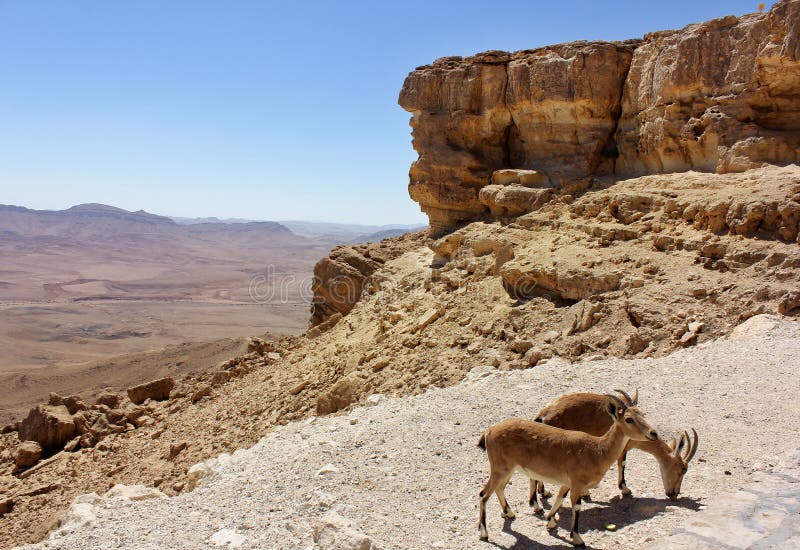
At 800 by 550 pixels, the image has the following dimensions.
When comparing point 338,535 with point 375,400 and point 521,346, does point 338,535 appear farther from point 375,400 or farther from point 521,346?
point 521,346

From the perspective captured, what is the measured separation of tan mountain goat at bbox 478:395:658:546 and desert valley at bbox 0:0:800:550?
23mm

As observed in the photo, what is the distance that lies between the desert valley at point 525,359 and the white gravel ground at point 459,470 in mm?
35

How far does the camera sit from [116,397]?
17.5 m

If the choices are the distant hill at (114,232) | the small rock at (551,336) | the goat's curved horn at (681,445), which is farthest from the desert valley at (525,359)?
the distant hill at (114,232)

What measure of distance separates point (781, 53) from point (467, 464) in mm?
9007

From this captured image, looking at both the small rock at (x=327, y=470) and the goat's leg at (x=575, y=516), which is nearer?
the goat's leg at (x=575, y=516)

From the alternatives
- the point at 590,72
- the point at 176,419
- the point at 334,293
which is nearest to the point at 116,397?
the point at 176,419

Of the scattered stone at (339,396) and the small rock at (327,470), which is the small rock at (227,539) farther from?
the scattered stone at (339,396)

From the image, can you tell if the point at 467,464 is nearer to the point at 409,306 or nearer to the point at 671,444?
the point at 671,444

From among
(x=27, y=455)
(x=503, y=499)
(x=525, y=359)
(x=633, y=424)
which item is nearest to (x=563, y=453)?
(x=633, y=424)

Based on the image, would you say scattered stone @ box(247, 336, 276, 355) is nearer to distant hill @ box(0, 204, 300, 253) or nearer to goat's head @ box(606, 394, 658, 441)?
goat's head @ box(606, 394, 658, 441)

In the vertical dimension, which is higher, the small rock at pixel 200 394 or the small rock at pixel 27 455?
the small rock at pixel 200 394

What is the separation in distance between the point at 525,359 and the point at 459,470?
12.3 feet

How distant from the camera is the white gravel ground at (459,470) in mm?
5199
